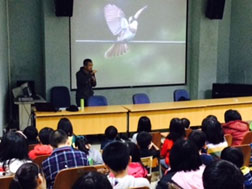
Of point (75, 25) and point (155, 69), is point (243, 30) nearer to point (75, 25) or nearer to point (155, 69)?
point (155, 69)

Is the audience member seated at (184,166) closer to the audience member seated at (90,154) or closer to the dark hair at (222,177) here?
the dark hair at (222,177)

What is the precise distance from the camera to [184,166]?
7.38 feet

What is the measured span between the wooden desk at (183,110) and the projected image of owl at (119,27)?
2.36m

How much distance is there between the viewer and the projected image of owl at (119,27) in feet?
25.9

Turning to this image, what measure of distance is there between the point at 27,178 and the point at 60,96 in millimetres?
5693

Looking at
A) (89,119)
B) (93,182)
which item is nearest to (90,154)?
(93,182)

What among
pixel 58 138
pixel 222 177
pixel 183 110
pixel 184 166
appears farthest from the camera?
pixel 183 110

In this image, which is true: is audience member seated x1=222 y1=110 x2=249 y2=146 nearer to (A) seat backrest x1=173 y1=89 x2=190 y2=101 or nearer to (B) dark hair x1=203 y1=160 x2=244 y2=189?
Answer: (B) dark hair x1=203 y1=160 x2=244 y2=189

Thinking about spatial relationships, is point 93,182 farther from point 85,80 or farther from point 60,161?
point 85,80

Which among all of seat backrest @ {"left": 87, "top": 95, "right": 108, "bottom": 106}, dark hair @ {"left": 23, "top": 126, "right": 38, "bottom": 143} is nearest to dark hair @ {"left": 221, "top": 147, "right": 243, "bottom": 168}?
dark hair @ {"left": 23, "top": 126, "right": 38, "bottom": 143}

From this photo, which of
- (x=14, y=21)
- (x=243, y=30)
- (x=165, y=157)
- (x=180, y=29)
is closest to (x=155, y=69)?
(x=180, y=29)

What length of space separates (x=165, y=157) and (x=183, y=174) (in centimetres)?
150

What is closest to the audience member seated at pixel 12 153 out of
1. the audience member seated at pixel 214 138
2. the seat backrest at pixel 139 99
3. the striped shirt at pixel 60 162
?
the striped shirt at pixel 60 162

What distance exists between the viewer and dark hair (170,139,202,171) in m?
2.25
